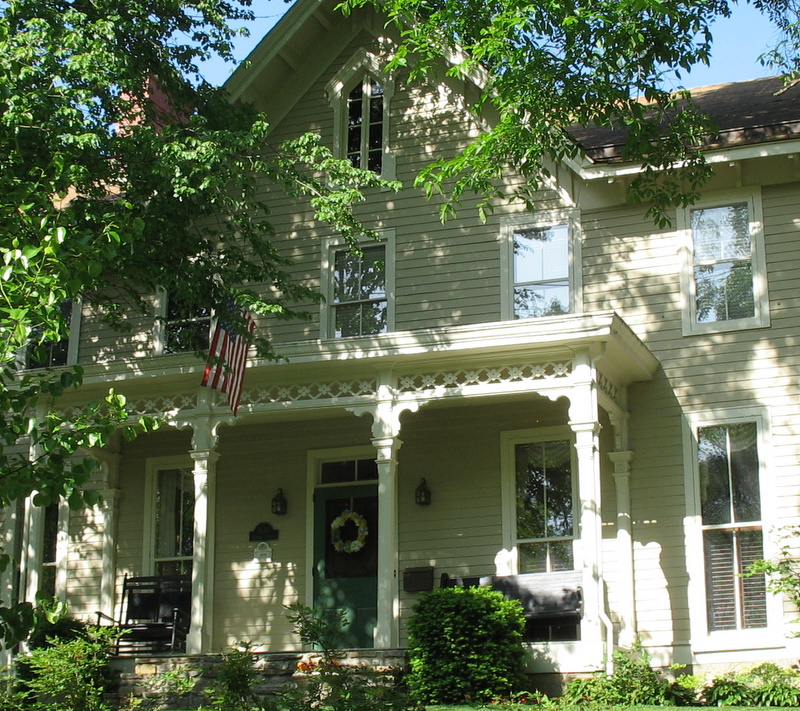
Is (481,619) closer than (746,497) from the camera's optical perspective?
Yes

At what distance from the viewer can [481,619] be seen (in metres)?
11.1

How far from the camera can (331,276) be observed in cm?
1505

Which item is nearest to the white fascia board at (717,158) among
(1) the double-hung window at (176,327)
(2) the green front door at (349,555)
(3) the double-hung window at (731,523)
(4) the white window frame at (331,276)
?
(4) the white window frame at (331,276)

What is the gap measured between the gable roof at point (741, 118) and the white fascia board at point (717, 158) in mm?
88

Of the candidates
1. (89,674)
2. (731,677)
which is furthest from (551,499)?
(89,674)

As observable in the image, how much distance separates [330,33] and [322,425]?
5725 mm

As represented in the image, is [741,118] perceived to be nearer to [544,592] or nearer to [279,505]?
[544,592]

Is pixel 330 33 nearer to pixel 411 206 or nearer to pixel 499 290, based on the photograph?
pixel 411 206

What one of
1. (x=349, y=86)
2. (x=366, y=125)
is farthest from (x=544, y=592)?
(x=349, y=86)

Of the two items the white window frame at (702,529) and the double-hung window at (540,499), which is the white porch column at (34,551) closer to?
the double-hung window at (540,499)

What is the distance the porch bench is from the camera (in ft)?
40.3

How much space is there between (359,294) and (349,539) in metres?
3.26

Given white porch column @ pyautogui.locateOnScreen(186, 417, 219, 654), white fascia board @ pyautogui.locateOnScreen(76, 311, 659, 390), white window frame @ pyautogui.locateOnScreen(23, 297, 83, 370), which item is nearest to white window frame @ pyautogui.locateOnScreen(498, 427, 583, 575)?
white fascia board @ pyautogui.locateOnScreen(76, 311, 659, 390)

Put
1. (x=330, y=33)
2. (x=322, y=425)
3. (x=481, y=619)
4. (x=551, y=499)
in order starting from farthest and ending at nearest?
(x=330, y=33), (x=322, y=425), (x=551, y=499), (x=481, y=619)
